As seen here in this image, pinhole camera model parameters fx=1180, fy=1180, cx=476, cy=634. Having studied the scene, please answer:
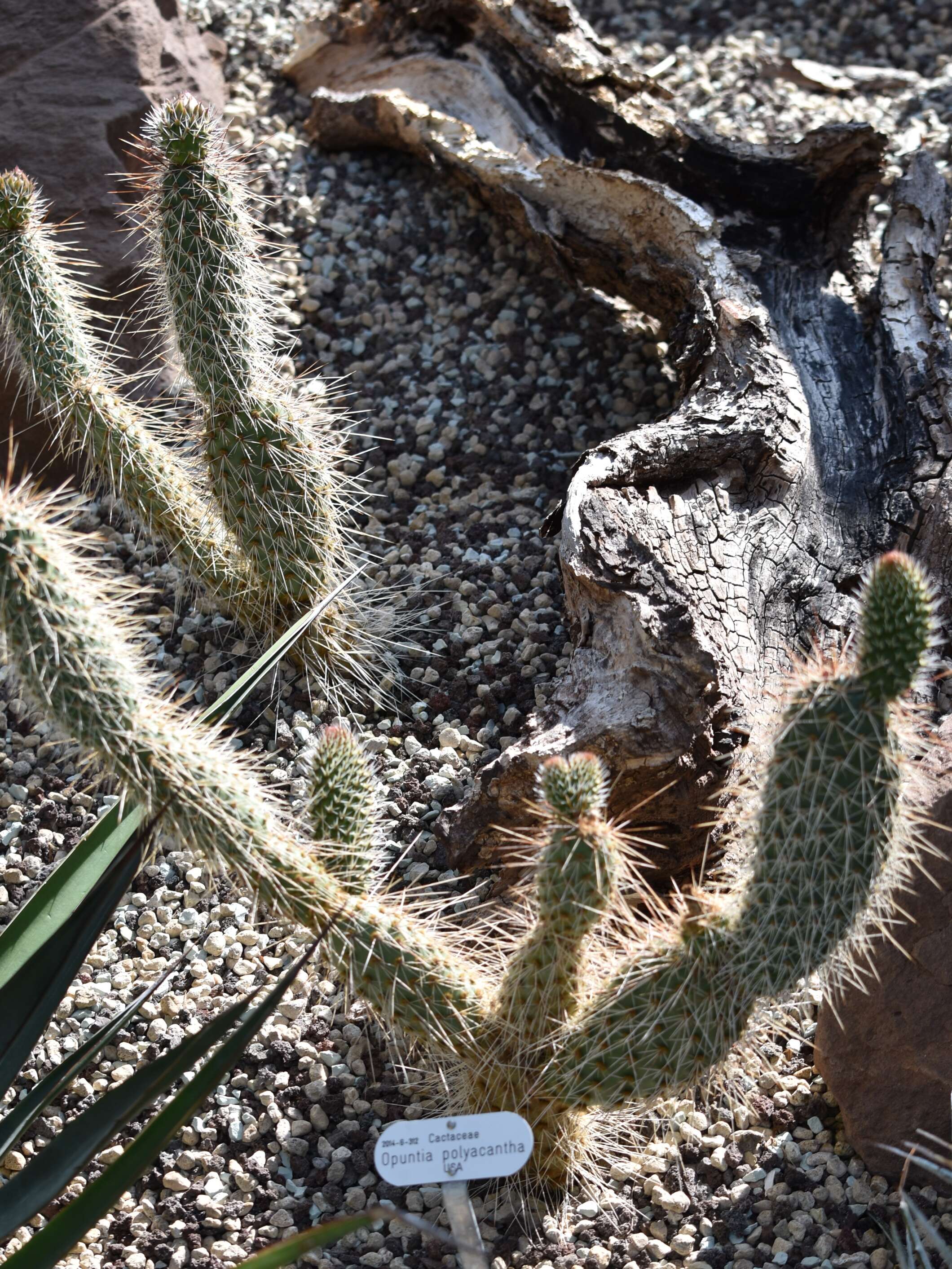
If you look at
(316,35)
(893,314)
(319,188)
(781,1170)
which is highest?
(316,35)

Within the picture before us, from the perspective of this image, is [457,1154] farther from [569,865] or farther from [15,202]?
[15,202]

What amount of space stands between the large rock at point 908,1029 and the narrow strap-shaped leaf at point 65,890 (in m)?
1.39

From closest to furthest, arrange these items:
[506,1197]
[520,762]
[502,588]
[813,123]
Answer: [506,1197]
[520,762]
[502,588]
[813,123]

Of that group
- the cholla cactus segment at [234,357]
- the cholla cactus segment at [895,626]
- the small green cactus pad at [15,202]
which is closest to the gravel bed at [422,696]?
the cholla cactus segment at [234,357]

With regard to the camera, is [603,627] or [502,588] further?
[502,588]

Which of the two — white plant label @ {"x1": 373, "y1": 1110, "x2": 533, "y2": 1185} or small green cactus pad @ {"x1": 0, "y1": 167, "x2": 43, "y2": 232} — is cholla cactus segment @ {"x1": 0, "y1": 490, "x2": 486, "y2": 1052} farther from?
small green cactus pad @ {"x1": 0, "y1": 167, "x2": 43, "y2": 232}

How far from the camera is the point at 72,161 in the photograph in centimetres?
404

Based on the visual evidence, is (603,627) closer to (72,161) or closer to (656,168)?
(656,168)

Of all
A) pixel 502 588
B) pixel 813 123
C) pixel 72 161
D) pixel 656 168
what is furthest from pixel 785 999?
pixel 813 123

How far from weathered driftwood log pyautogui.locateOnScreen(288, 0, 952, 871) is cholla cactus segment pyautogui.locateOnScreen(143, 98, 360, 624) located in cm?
69

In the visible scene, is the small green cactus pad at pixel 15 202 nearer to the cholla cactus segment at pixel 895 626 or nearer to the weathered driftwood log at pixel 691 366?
the weathered driftwood log at pixel 691 366

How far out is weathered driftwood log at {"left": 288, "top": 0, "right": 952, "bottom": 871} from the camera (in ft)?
8.49

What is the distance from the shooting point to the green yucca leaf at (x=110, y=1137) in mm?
1674

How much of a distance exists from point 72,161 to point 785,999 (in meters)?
3.58
